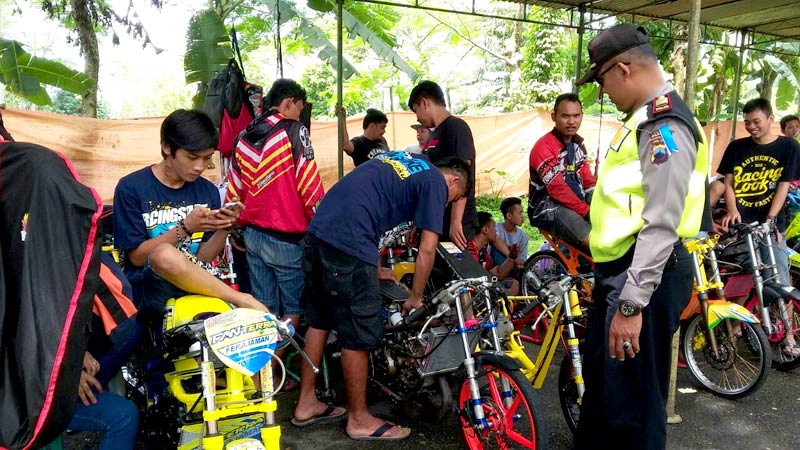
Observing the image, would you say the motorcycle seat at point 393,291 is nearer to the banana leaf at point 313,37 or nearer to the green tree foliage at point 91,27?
the banana leaf at point 313,37

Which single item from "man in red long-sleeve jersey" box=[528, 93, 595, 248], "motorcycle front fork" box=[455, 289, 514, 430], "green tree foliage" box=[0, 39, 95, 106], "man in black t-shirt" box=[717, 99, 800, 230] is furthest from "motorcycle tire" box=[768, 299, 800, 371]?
"green tree foliage" box=[0, 39, 95, 106]

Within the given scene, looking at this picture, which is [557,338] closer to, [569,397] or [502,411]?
[569,397]

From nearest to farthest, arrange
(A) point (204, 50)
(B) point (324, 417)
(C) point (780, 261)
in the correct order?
(B) point (324, 417), (C) point (780, 261), (A) point (204, 50)

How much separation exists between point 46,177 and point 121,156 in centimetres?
739

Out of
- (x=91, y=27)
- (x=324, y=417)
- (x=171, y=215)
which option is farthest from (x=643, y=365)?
(x=91, y=27)

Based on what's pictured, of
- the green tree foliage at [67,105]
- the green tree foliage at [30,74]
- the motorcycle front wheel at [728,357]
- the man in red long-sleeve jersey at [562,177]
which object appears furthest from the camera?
the green tree foliage at [67,105]

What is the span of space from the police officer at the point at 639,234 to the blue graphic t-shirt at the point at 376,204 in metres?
0.98

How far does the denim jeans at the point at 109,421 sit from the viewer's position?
245 cm

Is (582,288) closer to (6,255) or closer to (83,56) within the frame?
(6,255)

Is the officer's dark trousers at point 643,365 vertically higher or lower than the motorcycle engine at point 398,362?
higher

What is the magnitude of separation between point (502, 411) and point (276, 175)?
1.99 metres

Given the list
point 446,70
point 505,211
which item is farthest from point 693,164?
point 446,70

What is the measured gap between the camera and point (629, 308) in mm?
2244

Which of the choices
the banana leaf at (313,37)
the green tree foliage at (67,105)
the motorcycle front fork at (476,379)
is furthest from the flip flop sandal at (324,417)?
the green tree foliage at (67,105)
